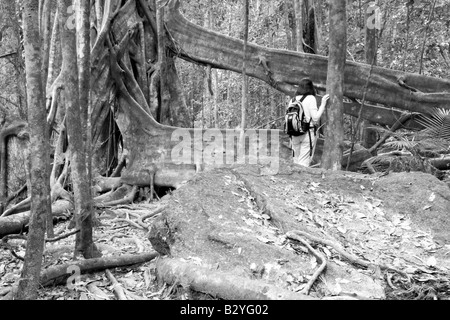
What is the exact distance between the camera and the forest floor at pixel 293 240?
3.53 m

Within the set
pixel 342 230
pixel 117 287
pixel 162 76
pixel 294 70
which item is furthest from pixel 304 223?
pixel 162 76

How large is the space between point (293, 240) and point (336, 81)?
9.24ft

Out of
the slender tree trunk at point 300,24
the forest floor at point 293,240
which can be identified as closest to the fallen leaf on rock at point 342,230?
the forest floor at point 293,240

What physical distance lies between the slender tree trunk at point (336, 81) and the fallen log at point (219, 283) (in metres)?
2.96

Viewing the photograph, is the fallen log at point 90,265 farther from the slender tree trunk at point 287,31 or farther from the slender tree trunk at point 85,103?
the slender tree trunk at point 287,31

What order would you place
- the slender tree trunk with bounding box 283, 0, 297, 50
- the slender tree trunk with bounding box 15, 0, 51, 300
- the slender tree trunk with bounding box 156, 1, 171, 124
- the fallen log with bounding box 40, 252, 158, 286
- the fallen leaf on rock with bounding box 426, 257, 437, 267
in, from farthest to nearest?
1. the slender tree trunk with bounding box 283, 0, 297, 50
2. the slender tree trunk with bounding box 156, 1, 171, 124
3. the fallen log with bounding box 40, 252, 158, 286
4. the fallen leaf on rock with bounding box 426, 257, 437, 267
5. the slender tree trunk with bounding box 15, 0, 51, 300

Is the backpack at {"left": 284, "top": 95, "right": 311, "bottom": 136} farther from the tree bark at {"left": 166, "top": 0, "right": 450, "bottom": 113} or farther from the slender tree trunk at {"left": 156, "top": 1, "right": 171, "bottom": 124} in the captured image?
the slender tree trunk at {"left": 156, "top": 1, "right": 171, "bottom": 124}

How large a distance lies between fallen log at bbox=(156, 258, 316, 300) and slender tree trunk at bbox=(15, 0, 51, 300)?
878 millimetres

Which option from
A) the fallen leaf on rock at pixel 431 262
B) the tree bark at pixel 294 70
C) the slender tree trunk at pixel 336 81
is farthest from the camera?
the tree bark at pixel 294 70

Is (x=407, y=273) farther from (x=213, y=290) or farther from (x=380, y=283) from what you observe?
(x=213, y=290)

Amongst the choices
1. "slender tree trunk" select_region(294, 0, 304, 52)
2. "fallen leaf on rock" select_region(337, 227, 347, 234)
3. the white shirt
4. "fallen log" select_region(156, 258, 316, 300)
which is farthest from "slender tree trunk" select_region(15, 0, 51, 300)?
"slender tree trunk" select_region(294, 0, 304, 52)

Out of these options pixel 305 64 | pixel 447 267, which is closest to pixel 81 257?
pixel 447 267

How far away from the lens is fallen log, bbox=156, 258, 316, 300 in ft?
10.2
